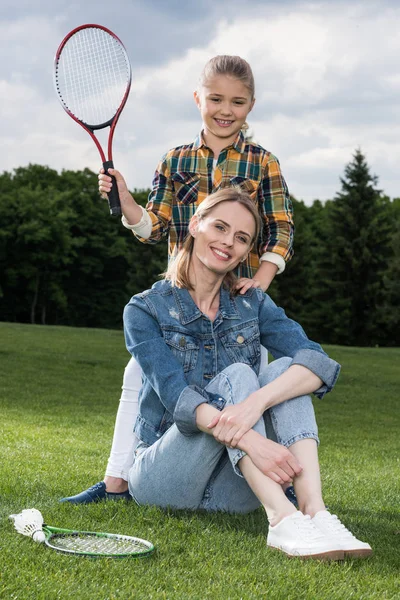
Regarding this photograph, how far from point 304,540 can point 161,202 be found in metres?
2.37

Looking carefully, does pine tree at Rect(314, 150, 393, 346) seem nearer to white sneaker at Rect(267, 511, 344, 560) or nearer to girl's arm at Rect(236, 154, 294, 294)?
girl's arm at Rect(236, 154, 294, 294)

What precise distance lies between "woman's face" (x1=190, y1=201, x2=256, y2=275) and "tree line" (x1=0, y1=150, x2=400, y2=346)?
152ft

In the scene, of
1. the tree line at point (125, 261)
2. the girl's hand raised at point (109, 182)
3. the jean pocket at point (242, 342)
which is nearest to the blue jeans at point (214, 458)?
the jean pocket at point (242, 342)

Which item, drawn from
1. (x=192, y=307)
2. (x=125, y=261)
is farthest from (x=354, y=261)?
(x=192, y=307)

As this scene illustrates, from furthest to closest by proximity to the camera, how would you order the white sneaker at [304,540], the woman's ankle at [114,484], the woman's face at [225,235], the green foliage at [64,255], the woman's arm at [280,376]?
the green foliage at [64,255] < the woman's ankle at [114,484] < the woman's face at [225,235] < the woman's arm at [280,376] < the white sneaker at [304,540]

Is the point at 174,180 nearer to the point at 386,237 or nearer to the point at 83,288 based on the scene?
the point at 386,237

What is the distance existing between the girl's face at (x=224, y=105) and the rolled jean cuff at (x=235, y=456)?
203cm

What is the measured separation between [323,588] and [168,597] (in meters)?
0.61

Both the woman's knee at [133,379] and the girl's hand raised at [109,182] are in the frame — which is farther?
the woman's knee at [133,379]

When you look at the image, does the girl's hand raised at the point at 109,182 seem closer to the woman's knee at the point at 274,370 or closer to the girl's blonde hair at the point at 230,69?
the girl's blonde hair at the point at 230,69

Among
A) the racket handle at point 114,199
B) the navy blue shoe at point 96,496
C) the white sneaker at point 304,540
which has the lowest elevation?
the navy blue shoe at point 96,496

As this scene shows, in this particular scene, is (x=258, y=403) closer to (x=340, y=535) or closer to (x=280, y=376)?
(x=280, y=376)

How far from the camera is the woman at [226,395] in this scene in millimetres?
3613

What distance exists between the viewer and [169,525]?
153 inches
